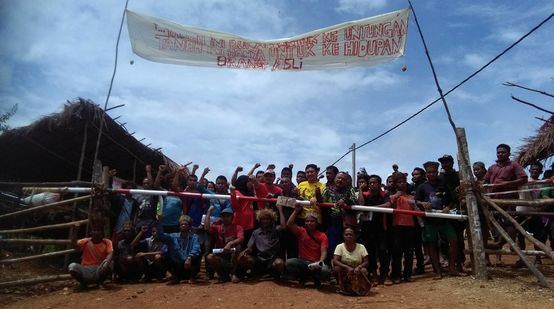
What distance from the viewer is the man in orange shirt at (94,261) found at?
6114 millimetres

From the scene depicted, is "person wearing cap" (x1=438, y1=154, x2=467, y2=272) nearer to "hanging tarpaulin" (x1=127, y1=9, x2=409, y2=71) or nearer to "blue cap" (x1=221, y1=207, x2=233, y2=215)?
"hanging tarpaulin" (x1=127, y1=9, x2=409, y2=71)

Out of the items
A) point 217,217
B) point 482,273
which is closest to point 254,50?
point 217,217

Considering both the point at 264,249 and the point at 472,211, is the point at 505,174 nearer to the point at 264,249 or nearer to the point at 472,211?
the point at 472,211

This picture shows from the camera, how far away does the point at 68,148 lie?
10.2 metres

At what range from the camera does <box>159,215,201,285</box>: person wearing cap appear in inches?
252

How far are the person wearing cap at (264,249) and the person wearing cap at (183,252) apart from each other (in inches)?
27.0

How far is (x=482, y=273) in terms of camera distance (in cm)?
576

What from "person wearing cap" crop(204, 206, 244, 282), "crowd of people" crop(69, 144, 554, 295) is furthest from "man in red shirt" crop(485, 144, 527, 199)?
"person wearing cap" crop(204, 206, 244, 282)

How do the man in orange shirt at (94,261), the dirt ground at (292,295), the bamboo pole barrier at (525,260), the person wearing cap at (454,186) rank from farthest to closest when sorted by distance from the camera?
the person wearing cap at (454,186), the man in orange shirt at (94,261), the bamboo pole barrier at (525,260), the dirt ground at (292,295)

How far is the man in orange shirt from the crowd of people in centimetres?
1

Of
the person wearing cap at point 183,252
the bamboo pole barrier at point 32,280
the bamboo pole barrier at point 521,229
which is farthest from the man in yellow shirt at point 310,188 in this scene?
the bamboo pole barrier at point 32,280

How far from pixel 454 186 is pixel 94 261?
17.4 ft

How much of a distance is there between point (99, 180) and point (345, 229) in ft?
12.4

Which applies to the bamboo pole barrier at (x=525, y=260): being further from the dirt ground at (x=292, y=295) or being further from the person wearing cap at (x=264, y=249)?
A: the person wearing cap at (x=264, y=249)
